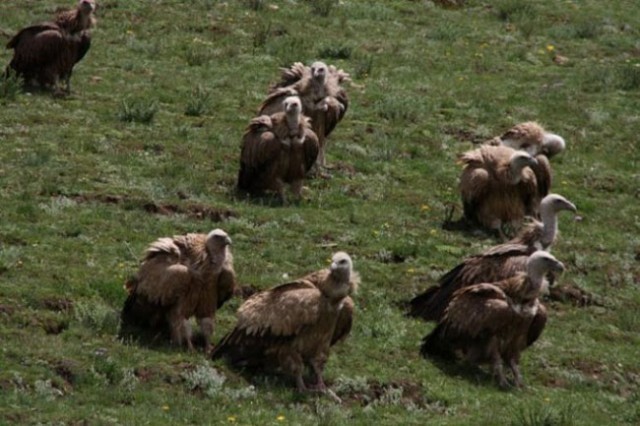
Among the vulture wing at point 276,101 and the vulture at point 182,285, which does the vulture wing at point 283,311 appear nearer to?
the vulture at point 182,285

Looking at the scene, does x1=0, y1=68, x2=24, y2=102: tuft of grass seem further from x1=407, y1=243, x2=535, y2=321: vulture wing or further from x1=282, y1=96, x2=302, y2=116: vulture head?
x1=407, y1=243, x2=535, y2=321: vulture wing

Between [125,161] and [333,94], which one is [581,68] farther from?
[125,161]

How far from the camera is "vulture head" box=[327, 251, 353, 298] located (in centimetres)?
1692

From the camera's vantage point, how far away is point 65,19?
90.3ft

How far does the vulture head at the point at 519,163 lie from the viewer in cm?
2297

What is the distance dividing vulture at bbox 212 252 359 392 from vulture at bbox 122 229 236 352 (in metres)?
0.45

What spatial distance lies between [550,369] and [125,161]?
7.77 m

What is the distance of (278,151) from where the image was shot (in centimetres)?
2322

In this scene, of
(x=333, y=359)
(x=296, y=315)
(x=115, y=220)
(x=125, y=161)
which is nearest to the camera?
(x=296, y=315)

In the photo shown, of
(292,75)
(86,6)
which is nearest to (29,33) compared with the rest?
(86,6)

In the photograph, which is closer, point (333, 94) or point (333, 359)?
point (333, 359)

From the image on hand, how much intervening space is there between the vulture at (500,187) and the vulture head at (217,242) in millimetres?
6351

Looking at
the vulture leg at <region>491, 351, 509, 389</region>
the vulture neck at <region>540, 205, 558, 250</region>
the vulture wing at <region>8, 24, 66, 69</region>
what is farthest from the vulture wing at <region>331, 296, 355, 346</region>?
the vulture wing at <region>8, 24, 66, 69</region>

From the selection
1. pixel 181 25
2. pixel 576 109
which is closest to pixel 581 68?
pixel 576 109
